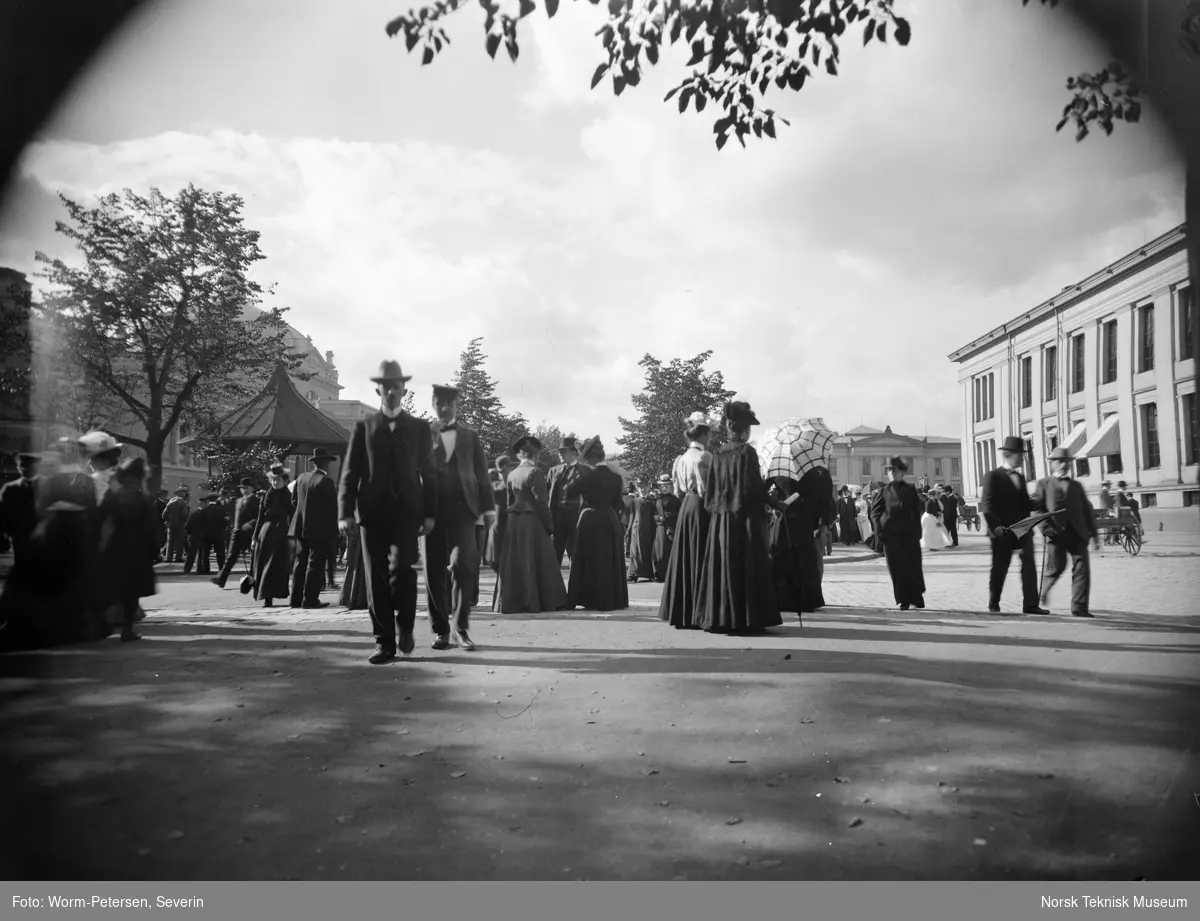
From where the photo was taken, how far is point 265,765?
3223 mm

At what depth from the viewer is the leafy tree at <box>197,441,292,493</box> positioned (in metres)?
4.31

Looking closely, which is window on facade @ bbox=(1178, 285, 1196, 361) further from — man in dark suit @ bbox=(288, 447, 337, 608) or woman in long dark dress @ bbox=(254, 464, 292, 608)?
woman in long dark dress @ bbox=(254, 464, 292, 608)

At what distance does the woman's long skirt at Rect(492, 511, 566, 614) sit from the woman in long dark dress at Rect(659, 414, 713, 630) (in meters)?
1.78

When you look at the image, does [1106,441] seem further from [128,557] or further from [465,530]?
[128,557]

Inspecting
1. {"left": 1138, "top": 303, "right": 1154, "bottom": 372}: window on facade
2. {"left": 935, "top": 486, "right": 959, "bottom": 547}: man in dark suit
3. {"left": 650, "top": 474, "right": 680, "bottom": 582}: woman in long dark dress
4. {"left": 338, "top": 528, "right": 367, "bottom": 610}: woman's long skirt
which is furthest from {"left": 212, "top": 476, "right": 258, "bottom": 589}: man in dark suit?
{"left": 935, "top": 486, "right": 959, "bottom": 547}: man in dark suit

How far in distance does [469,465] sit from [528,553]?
3.09 m

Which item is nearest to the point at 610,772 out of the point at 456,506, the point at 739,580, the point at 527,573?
the point at 456,506

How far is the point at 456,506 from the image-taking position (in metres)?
6.64

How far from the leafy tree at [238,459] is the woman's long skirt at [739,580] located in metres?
3.75

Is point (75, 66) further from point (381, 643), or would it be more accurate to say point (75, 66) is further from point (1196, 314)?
point (1196, 314)

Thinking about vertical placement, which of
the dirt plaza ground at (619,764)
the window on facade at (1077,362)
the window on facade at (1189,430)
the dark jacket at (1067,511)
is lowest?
the dirt plaza ground at (619,764)

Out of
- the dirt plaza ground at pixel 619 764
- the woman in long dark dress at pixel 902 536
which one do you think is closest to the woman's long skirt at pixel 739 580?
the dirt plaza ground at pixel 619 764

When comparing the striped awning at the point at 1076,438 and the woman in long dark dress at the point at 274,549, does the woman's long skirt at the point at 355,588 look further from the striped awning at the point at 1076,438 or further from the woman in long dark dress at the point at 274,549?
the striped awning at the point at 1076,438

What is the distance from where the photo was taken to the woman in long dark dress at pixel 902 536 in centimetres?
960
